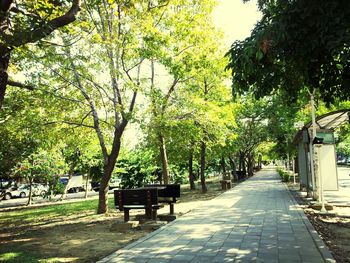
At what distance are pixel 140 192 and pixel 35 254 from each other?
12.5ft

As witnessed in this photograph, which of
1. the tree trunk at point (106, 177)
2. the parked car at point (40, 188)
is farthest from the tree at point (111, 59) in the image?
the parked car at point (40, 188)

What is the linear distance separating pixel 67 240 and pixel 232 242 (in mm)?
4545

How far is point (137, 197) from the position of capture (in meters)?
10.9

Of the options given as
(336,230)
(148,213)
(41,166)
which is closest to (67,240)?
(148,213)

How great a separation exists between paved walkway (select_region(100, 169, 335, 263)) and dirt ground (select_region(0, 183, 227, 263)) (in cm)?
79

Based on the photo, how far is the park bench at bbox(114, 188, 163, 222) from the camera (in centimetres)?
1070

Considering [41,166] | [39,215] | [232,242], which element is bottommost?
[39,215]

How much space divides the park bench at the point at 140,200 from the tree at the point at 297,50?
594cm

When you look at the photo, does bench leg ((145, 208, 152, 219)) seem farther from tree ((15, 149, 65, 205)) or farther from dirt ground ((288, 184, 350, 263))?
tree ((15, 149, 65, 205))

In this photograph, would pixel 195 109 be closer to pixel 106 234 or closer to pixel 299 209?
pixel 299 209

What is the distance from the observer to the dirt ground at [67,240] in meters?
7.43

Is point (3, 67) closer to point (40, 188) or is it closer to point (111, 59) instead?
point (111, 59)

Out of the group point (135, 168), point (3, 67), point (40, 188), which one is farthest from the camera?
point (135, 168)

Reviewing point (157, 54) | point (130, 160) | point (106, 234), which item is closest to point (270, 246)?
point (106, 234)
